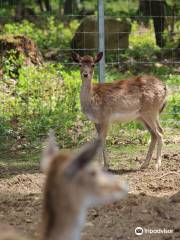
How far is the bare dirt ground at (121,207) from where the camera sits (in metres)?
6.75

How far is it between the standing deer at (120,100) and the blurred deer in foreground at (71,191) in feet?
17.3

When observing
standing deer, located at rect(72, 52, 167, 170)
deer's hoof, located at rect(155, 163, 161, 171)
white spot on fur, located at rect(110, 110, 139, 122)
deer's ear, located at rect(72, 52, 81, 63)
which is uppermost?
deer's ear, located at rect(72, 52, 81, 63)

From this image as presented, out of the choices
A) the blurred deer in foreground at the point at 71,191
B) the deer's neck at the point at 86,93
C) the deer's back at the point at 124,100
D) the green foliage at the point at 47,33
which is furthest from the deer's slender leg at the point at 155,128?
the green foliage at the point at 47,33

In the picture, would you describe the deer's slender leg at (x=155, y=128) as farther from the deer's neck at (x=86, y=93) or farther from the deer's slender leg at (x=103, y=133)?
the deer's neck at (x=86, y=93)

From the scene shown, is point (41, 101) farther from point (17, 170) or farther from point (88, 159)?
point (88, 159)

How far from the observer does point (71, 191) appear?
4.08 m

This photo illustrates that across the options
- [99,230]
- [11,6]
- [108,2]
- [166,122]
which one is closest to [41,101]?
[166,122]

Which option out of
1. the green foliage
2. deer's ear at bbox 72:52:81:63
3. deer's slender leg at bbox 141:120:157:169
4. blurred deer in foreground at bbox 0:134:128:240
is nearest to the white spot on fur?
deer's slender leg at bbox 141:120:157:169

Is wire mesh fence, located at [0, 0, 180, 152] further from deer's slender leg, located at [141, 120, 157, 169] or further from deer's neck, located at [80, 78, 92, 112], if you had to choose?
deer's slender leg, located at [141, 120, 157, 169]

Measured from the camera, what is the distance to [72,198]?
4.09 metres

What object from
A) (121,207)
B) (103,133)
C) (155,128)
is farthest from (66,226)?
(155,128)

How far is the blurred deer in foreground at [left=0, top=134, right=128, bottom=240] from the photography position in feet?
13.3

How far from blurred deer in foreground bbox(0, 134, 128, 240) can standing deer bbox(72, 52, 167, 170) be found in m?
5.27

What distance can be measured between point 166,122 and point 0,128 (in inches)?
109
